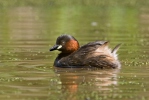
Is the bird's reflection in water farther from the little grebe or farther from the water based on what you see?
the little grebe

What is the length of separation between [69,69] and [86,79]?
1294mm

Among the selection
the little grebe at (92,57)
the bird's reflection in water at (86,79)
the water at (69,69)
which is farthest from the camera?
the little grebe at (92,57)

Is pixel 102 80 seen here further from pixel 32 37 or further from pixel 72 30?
pixel 72 30

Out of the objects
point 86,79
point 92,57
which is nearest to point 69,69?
point 92,57

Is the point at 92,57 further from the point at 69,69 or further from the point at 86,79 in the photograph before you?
the point at 86,79

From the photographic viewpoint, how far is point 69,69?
11.0 metres

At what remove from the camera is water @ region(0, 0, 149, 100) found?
8445 mm

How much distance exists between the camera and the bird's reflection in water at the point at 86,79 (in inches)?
346

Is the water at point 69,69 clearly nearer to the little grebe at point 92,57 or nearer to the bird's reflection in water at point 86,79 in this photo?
the bird's reflection in water at point 86,79

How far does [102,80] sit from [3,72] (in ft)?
5.46

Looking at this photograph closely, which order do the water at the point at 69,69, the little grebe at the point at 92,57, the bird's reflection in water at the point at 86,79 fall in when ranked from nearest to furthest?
1. the water at the point at 69,69
2. the bird's reflection in water at the point at 86,79
3. the little grebe at the point at 92,57

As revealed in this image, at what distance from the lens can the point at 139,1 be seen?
34.1 m

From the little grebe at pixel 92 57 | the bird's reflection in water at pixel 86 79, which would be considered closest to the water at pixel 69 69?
the bird's reflection in water at pixel 86 79

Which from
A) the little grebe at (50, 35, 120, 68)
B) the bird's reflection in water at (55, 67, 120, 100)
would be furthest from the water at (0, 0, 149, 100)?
the little grebe at (50, 35, 120, 68)
